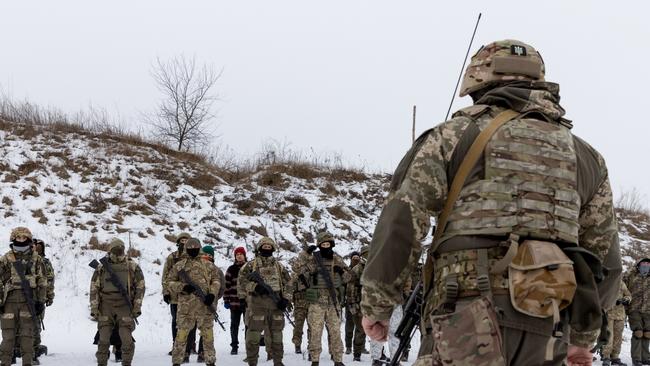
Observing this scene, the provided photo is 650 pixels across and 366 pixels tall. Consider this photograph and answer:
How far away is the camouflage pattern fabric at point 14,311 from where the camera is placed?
10453mm

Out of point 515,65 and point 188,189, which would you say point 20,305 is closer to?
point 515,65

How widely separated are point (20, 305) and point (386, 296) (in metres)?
9.49

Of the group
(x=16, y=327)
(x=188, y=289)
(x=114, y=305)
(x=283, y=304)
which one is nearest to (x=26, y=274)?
(x=16, y=327)

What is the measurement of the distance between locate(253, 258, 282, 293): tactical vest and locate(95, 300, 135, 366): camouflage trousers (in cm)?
233

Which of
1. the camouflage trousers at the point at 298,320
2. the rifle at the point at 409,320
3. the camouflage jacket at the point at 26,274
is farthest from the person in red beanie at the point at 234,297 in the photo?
the rifle at the point at 409,320

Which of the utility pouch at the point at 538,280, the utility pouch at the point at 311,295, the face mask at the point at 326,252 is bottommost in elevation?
the utility pouch at the point at 311,295

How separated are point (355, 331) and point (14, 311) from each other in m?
6.61

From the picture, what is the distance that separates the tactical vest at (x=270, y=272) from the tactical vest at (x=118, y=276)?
221cm

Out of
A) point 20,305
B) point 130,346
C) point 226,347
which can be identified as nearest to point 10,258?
point 20,305

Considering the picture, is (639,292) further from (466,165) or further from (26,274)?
(466,165)

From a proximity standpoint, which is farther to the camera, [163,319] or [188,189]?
[188,189]

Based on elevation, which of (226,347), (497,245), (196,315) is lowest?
(226,347)

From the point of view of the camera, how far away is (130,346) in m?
11.0

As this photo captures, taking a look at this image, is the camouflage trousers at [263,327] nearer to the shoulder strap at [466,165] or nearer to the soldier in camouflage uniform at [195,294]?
the soldier in camouflage uniform at [195,294]
